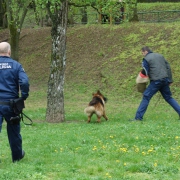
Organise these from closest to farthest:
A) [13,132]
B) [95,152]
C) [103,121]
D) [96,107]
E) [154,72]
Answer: [13,132] → [95,152] → [154,72] → [96,107] → [103,121]

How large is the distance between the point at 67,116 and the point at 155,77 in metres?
3.64

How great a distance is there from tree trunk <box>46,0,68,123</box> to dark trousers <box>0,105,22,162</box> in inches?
217

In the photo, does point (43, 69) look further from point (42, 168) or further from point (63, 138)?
point (42, 168)

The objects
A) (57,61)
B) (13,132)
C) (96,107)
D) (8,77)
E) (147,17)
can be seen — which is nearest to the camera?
(8,77)

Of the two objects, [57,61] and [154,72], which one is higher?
[57,61]

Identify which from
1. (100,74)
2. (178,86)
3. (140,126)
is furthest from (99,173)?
(100,74)

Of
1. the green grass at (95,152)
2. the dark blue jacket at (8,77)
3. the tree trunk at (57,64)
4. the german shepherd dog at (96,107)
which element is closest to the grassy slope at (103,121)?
the green grass at (95,152)

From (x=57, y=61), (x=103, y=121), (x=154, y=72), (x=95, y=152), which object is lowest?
(x=103, y=121)

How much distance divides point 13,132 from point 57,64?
5.71 m

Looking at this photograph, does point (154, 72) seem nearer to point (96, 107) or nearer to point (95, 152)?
point (96, 107)

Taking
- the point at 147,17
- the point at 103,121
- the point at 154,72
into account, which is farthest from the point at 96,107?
the point at 147,17

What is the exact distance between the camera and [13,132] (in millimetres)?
7715

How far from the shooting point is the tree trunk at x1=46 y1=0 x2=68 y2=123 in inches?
514

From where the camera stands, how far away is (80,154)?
27.5 ft
